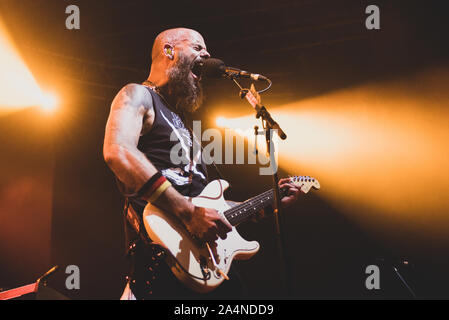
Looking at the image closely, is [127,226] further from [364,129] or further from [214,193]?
[364,129]

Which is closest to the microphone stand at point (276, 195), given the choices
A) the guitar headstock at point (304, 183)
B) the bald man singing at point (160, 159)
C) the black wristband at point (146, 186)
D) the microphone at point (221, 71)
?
the microphone at point (221, 71)

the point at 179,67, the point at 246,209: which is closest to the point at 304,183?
the point at 246,209

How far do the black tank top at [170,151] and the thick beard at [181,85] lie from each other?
6.1 inches

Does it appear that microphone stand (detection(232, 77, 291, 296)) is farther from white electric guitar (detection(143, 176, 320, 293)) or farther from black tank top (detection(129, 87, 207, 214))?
black tank top (detection(129, 87, 207, 214))

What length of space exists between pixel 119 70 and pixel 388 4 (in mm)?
3534

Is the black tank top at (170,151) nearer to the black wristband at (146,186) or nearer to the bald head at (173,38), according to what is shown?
the black wristband at (146,186)

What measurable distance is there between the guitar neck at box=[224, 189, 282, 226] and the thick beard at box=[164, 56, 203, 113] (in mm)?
857

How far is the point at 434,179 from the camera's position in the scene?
3549mm

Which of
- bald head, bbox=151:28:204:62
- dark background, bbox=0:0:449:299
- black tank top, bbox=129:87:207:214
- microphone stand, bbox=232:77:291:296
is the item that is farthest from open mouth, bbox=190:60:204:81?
dark background, bbox=0:0:449:299

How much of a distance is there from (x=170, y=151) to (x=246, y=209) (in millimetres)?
640

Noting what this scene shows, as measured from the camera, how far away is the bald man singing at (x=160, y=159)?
5.04ft

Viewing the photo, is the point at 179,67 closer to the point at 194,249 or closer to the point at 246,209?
the point at 246,209

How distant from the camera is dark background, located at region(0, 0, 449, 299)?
365 cm

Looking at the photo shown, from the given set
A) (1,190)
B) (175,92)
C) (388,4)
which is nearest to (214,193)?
(175,92)
